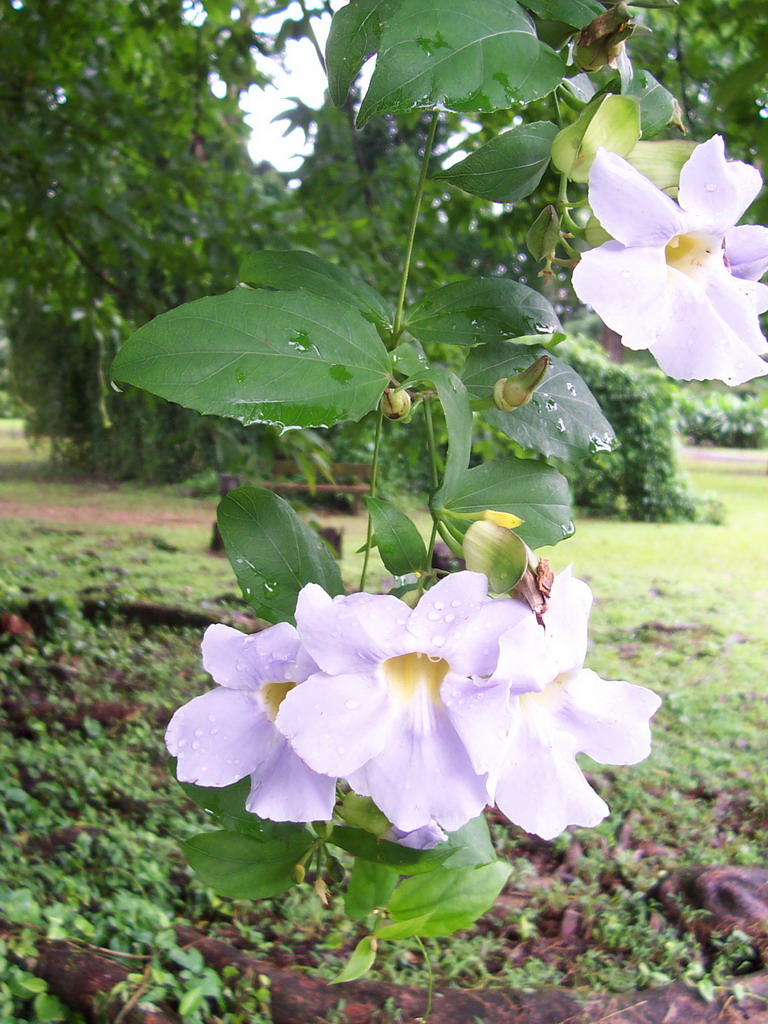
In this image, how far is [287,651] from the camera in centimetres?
47

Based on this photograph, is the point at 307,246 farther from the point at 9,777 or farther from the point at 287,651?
the point at 287,651

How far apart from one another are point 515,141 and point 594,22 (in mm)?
85

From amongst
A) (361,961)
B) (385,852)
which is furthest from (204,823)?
(385,852)

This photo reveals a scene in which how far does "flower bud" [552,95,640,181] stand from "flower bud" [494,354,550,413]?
0.12 meters

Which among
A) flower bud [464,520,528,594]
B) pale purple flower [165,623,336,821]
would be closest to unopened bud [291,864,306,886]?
pale purple flower [165,623,336,821]

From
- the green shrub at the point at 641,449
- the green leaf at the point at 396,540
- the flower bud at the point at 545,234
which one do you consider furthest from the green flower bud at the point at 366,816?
the green shrub at the point at 641,449

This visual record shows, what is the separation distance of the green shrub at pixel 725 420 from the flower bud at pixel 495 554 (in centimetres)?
1041

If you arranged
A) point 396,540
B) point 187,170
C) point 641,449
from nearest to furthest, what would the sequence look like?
point 396,540
point 187,170
point 641,449

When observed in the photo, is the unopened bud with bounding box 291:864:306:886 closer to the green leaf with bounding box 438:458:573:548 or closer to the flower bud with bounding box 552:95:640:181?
the green leaf with bounding box 438:458:573:548

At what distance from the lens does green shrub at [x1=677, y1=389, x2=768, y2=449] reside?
12891 millimetres

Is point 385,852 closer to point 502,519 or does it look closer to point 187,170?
point 502,519

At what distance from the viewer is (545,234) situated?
0.56 meters

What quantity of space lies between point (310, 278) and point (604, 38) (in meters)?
0.25

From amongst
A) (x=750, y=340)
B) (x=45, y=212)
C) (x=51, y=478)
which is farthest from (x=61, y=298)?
(x=51, y=478)
